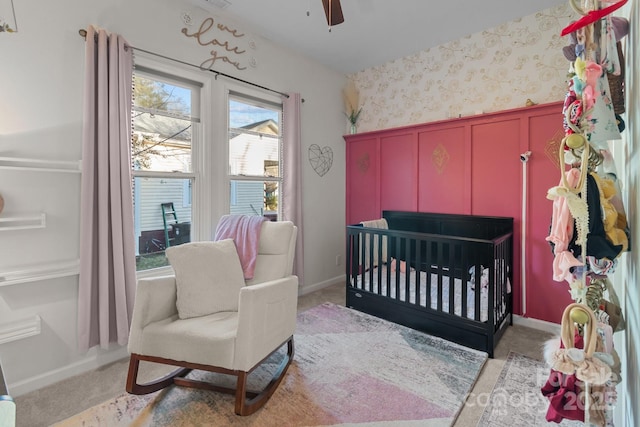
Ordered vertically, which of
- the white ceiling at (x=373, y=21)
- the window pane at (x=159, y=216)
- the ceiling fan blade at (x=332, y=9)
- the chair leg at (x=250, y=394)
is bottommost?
the chair leg at (x=250, y=394)

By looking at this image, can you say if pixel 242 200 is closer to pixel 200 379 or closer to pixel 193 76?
pixel 193 76

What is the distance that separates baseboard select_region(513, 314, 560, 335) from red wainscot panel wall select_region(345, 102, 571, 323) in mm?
45

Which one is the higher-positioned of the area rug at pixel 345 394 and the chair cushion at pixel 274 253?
the chair cushion at pixel 274 253

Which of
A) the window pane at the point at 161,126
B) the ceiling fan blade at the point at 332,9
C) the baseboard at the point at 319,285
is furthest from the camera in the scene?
the baseboard at the point at 319,285

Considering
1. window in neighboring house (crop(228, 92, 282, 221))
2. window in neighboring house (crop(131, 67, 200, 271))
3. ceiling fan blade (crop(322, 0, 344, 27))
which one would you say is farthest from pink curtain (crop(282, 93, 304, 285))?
ceiling fan blade (crop(322, 0, 344, 27))

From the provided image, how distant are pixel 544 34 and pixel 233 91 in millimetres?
2786

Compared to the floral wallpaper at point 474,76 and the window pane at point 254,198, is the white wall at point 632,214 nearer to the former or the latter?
the floral wallpaper at point 474,76

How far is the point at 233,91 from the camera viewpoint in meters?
2.88

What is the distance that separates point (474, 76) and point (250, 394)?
3.31 metres

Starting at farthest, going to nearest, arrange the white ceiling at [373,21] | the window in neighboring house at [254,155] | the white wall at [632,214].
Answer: the window in neighboring house at [254,155], the white ceiling at [373,21], the white wall at [632,214]

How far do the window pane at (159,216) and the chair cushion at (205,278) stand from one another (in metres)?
0.77

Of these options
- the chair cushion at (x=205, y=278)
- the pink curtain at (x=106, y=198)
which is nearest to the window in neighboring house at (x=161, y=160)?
Answer: the pink curtain at (x=106, y=198)

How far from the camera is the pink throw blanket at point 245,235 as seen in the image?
6.97 feet

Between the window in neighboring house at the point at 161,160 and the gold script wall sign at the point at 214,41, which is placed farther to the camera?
the gold script wall sign at the point at 214,41
